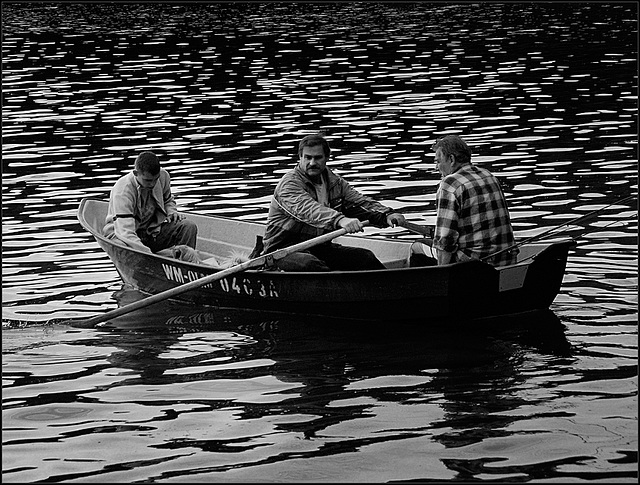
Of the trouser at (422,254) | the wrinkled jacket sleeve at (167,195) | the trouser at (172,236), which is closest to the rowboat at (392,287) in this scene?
the trouser at (422,254)

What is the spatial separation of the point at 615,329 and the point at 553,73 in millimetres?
17775

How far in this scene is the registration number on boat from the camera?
35.4ft

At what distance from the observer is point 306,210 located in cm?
1068

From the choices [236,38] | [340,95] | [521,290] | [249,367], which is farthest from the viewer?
[236,38]

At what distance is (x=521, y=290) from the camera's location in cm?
1015

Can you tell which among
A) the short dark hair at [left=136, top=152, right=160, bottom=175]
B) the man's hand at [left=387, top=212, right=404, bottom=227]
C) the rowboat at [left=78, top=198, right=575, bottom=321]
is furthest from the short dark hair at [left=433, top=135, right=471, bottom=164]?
the short dark hair at [left=136, top=152, right=160, bottom=175]

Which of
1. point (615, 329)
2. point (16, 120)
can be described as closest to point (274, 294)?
point (615, 329)

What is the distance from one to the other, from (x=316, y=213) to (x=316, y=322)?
102 cm

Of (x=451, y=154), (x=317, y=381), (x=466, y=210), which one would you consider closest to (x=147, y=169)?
(x=451, y=154)

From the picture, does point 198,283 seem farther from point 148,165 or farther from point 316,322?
point 148,165

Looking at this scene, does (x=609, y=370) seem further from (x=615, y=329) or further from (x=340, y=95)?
(x=340, y=95)

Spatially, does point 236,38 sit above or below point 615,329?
above

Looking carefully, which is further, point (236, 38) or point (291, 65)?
point (236, 38)

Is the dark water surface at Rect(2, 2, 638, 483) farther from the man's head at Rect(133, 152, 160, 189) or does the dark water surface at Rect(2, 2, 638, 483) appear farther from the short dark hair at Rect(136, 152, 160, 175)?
the short dark hair at Rect(136, 152, 160, 175)
